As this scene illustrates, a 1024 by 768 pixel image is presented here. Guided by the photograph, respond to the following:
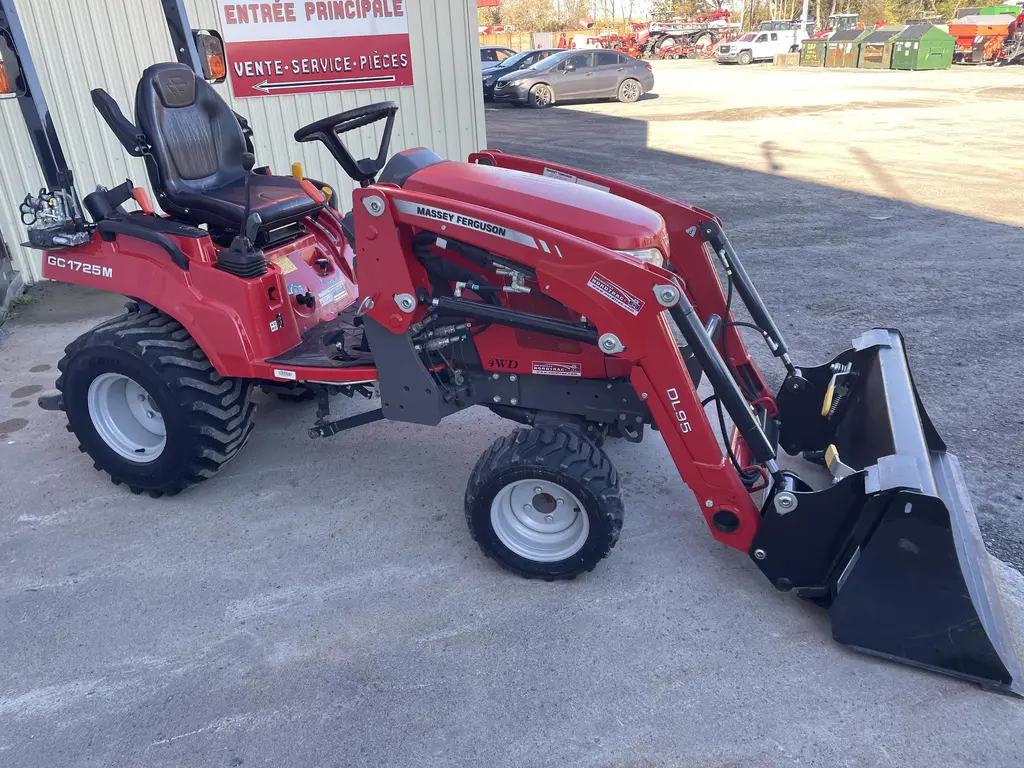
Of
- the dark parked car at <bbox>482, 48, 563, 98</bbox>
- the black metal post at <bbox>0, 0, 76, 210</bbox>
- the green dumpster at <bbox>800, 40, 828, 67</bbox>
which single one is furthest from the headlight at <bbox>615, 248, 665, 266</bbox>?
the green dumpster at <bbox>800, 40, 828, 67</bbox>

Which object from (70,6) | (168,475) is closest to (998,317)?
(168,475)

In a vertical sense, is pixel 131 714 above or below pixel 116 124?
below

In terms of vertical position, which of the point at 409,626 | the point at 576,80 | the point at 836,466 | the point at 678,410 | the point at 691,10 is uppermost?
the point at 691,10

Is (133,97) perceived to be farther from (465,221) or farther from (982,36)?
(982,36)

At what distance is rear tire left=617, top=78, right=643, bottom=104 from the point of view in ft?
66.5

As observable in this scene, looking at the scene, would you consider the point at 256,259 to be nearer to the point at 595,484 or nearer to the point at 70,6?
the point at 595,484

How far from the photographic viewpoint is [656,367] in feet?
8.86

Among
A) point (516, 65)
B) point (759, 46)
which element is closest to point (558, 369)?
point (516, 65)

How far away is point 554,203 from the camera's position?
9.52 feet

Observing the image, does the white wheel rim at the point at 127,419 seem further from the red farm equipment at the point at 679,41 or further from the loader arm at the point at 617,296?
the red farm equipment at the point at 679,41

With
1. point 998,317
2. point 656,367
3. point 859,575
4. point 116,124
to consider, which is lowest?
→ point 998,317

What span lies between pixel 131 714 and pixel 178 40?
349 centimetres

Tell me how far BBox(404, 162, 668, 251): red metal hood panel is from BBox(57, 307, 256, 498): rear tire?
1.30 m

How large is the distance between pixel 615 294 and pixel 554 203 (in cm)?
50
